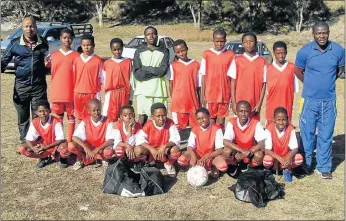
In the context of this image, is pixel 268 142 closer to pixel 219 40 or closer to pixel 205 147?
pixel 205 147

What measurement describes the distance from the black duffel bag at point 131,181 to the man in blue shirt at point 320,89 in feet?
7.16

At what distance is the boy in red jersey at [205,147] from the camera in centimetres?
557

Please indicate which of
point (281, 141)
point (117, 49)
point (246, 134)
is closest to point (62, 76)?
point (117, 49)

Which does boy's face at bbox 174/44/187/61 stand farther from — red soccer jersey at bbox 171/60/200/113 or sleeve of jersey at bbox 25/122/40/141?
sleeve of jersey at bbox 25/122/40/141

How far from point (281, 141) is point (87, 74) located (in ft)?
9.23

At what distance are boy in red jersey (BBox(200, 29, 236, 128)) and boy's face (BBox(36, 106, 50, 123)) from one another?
222cm

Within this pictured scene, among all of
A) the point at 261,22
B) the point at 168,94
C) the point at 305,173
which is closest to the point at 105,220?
the point at 168,94

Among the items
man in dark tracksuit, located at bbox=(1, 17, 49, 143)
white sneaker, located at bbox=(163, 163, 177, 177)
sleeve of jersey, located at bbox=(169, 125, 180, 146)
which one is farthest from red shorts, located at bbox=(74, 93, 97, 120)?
white sneaker, located at bbox=(163, 163, 177, 177)

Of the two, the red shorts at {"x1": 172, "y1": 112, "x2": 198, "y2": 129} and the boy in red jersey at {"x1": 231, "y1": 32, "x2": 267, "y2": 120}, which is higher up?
the boy in red jersey at {"x1": 231, "y1": 32, "x2": 267, "y2": 120}

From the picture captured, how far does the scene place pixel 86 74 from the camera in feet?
19.8

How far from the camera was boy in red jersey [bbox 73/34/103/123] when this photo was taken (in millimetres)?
6031

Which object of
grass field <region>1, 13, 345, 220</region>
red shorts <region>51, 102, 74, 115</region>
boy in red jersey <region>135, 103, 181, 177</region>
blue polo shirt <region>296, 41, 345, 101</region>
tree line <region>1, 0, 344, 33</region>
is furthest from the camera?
tree line <region>1, 0, 344, 33</region>

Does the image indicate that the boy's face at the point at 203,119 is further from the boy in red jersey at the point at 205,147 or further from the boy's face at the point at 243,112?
the boy's face at the point at 243,112

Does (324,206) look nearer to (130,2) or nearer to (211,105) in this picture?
(211,105)
